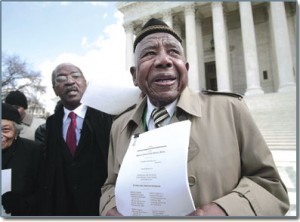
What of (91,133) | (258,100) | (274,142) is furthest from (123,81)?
(258,100)

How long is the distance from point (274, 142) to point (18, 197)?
13.0 metres

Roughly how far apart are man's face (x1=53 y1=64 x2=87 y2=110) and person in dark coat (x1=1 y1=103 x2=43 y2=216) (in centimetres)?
63

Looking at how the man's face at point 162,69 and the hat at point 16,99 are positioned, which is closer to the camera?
the man's face at point 162,69

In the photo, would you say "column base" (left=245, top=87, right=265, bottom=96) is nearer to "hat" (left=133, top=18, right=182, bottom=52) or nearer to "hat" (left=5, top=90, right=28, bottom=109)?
"hat" (left=5, top=90, right=28, bottom=109)

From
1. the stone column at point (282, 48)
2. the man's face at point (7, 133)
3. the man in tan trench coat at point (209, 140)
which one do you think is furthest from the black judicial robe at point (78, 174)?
the stone column at point (282, 48)

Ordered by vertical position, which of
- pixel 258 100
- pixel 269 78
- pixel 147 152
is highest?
pixel 269 78

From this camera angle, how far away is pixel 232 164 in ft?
5.61

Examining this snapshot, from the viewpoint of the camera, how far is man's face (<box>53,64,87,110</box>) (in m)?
3.28

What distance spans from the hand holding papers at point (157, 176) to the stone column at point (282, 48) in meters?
23.3

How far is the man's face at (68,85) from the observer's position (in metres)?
3.28

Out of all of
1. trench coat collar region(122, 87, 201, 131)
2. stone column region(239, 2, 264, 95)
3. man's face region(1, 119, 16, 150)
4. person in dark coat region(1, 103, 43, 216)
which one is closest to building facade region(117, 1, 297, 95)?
stone column region(239, 2, 264, 95)

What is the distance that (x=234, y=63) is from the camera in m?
30.3

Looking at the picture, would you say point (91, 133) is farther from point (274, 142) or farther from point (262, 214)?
point (274, 142)

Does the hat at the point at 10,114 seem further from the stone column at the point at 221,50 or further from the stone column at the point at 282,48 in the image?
the stone column at the point at 221,50
